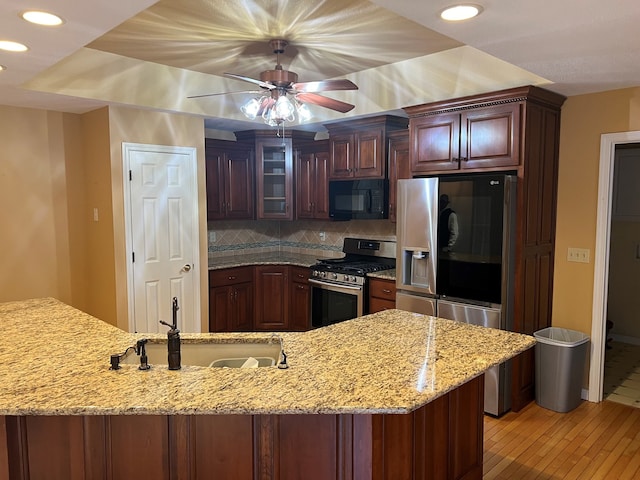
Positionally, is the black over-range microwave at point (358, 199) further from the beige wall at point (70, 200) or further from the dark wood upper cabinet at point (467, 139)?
the beige wall at point (70, 200)

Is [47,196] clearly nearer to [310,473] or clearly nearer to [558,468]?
[310,473]

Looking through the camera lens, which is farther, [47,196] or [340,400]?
[47,196]

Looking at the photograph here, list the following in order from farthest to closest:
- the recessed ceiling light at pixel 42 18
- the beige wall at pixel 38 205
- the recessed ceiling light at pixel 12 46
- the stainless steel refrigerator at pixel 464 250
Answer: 1. the beige wall at pixel 38 205
2. the stainless steel refrigerator at pixel 464 250
3. the recessed ceiling light at pixel 12 46
4. the recessed ceiling light at pixel 42 18

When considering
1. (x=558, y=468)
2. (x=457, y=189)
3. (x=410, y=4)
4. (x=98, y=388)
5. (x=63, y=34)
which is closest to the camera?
(x=98, y=388)

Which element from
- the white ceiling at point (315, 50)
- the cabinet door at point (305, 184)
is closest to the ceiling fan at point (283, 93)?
the white ceiling at point (315, 50)

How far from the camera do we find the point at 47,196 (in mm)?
4113

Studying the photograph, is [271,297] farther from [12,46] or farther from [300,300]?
[12,46]

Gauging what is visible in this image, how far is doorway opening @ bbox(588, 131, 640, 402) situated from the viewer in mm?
3471

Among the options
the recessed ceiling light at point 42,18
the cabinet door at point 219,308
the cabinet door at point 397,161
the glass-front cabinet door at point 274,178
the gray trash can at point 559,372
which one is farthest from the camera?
the glass-front cabinet door at point 274,178

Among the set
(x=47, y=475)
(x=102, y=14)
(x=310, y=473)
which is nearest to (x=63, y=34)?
(x=102, y=14)

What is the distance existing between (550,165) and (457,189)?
798 millimetres

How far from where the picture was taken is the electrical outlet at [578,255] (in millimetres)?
3625

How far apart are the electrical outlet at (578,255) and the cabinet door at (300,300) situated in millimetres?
2616

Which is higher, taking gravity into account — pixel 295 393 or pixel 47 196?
pixel 47 196
